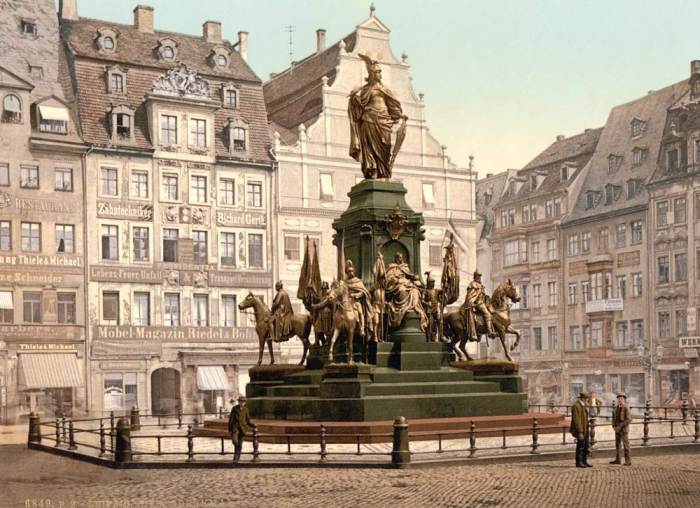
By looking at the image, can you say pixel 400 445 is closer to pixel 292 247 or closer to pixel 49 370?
pixel 49 370

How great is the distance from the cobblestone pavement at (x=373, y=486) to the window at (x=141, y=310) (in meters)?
26.0

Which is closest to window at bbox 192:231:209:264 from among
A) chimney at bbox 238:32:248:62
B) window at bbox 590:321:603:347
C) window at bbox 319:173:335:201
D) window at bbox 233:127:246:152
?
window at bbox 233:127:246:152

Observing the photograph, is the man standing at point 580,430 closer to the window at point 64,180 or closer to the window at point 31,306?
the window at point 31,306

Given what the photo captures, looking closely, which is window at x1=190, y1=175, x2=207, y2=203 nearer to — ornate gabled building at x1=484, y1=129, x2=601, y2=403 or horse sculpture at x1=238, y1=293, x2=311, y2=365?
horse sculpture at x1=238, y1=293, x2=311, y2=365

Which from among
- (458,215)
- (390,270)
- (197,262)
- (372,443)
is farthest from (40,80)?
(372,443)

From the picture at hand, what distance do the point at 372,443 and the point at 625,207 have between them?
39.4 m

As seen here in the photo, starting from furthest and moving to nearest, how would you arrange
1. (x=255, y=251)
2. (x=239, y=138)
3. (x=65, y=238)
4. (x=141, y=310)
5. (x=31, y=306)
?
(x=239, y=138)
(x=255, y=251)
(x=141, y=310)
(x=65, y=238)
(x=31, y=306)

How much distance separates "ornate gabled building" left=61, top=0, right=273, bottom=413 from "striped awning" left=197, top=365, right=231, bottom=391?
1.9 inches

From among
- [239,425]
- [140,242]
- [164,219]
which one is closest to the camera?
[239,425]

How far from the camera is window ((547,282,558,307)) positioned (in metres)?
62.2

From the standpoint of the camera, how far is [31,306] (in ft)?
144

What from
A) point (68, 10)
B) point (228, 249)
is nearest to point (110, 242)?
point (228, 249)

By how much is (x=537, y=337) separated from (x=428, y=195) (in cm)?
1442

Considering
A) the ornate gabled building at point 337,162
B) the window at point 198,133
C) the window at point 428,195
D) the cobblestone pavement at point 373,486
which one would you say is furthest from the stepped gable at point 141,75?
the cobblestone pavement at point 373,486
